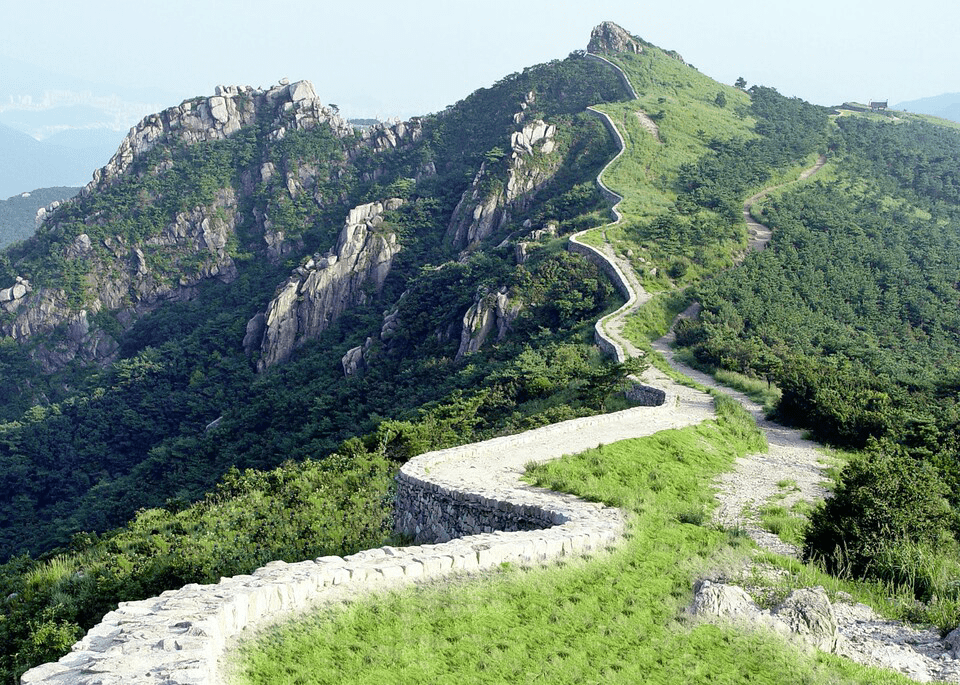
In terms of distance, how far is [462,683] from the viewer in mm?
8195

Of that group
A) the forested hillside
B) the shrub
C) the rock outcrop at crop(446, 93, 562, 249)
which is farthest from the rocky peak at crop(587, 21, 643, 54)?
the shrub

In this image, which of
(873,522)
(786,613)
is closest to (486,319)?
(873,522)

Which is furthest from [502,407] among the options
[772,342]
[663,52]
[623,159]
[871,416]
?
[663,52]

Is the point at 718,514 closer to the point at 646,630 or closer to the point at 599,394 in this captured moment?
the point at 646,630

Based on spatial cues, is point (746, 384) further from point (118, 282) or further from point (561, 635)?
point (118, 282)

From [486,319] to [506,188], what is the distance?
33127 millimetres

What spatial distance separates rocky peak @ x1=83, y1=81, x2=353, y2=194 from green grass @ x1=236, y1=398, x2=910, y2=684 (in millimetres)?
106464

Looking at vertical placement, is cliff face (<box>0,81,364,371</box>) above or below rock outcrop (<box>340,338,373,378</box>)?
above

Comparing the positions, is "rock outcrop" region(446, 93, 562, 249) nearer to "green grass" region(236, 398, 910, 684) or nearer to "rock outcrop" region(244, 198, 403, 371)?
"rock outcrop" region(244, 198, 403, 371)

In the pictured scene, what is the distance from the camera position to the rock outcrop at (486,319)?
4853 centimetres

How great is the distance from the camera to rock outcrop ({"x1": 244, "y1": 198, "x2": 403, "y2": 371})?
76.1 meters

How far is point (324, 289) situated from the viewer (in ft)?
256

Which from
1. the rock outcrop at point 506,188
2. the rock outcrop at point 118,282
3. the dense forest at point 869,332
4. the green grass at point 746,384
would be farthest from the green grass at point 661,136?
the rock outcrop at point 118,282

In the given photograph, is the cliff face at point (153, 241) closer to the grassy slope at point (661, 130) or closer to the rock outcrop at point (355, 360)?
the grassy slope at point (661, 130)
